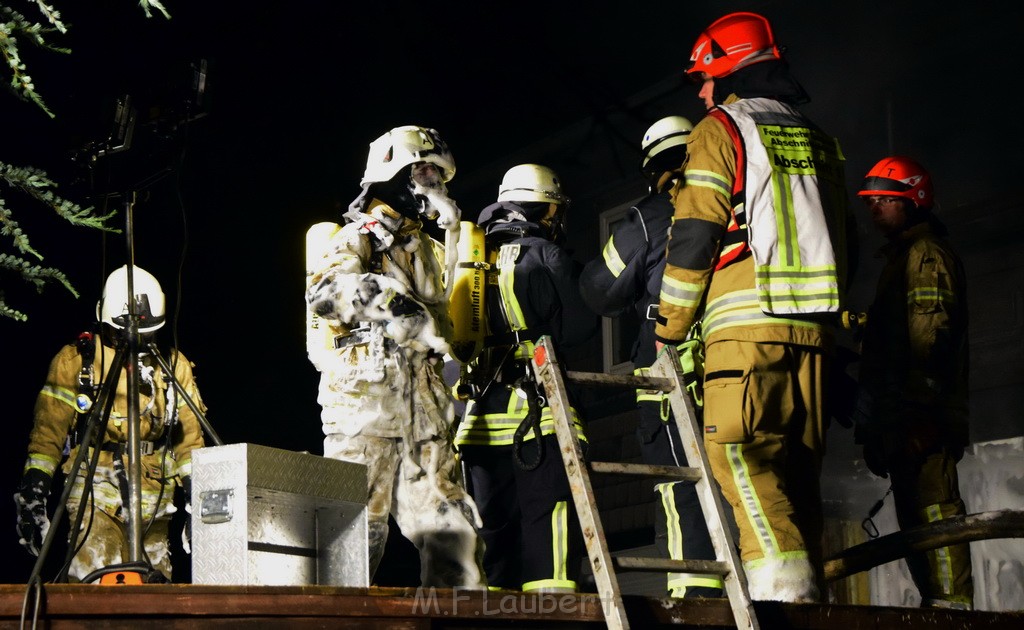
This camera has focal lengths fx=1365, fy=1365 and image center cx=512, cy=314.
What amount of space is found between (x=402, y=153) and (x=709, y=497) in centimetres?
250

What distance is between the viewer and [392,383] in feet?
18.7

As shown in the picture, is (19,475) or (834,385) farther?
(19,475)

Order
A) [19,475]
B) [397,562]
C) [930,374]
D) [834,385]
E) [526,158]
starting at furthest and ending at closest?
[526,158]
[397,562]
[19,475]
[930,374]
[834,385]

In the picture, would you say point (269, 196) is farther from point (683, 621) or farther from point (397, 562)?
point (683, 621)

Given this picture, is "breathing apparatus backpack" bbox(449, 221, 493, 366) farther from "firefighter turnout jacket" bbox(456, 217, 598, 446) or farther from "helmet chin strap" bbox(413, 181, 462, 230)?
"helmet chin strap" bbox(413, 181, 462, 230)

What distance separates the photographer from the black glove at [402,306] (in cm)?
571

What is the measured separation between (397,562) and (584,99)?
14.0ft

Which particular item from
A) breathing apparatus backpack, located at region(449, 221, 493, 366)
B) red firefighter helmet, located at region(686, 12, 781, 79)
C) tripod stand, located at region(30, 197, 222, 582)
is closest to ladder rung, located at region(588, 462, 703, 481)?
tripod stand, located at region(30, 197, 222, 582)

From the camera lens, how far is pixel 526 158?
12586mm

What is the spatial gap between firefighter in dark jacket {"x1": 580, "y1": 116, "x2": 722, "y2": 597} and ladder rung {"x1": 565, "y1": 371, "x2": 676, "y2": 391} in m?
1.32

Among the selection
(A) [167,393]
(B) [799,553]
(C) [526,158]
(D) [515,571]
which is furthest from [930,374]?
(C) [526,158]

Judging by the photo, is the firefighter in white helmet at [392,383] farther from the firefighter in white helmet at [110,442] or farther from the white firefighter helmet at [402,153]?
the firefighter in white helmet at [110,442]

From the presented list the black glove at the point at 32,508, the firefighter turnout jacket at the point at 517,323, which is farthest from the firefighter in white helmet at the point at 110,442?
the firefighter turnout jacket at the point at 517,323

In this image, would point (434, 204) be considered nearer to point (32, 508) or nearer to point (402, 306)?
point (402, 306)
